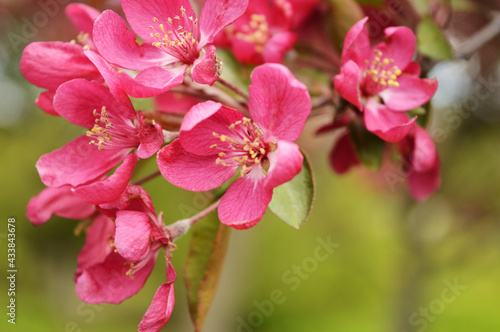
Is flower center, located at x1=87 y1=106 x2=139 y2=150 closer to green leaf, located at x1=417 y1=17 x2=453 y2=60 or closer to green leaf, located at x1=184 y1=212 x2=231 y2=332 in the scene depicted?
green leaf, located at x1=184 y1=212 x2=231 y2=332

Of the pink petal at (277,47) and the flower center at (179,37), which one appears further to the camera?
the pink petal at (277,47)

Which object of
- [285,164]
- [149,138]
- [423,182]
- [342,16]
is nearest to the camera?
[285,164]

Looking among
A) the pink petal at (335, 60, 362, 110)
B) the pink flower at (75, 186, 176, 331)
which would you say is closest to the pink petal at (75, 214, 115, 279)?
the pink flower at (75, 186, 176, 331)

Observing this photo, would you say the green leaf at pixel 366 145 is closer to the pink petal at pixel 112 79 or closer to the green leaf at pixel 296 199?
the green leaf at pixel 296 199

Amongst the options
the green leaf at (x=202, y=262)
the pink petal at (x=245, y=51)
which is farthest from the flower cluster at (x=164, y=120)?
the pink petal at (x=245, y=51)

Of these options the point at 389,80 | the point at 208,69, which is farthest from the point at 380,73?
the point at 208,69

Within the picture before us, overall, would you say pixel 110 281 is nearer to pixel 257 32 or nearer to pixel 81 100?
pixel 81 100

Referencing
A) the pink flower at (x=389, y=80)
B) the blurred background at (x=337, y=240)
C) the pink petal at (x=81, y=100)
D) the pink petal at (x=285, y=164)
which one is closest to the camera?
the pink petal at (x=285, y=164)
